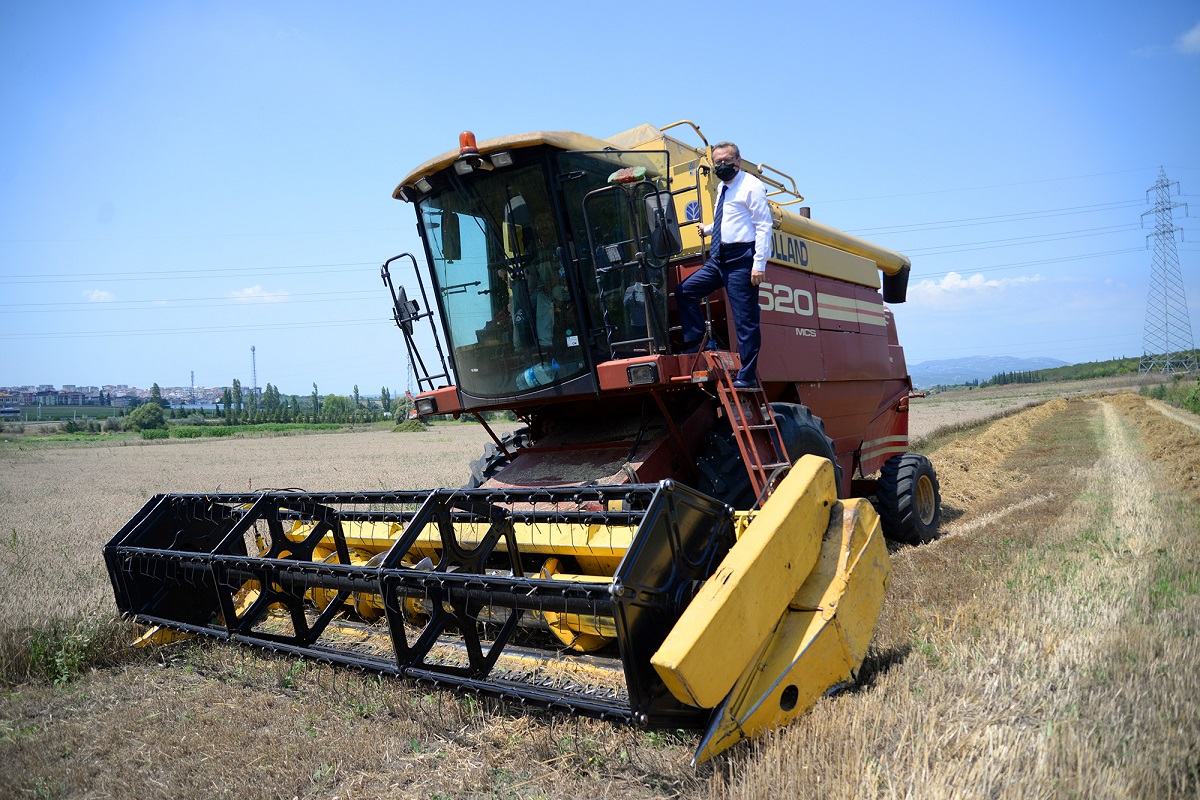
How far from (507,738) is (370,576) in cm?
97

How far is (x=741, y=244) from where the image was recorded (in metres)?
4.73

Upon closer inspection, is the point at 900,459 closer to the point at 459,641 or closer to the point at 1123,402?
the point at 459,641

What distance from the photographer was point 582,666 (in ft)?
11.9

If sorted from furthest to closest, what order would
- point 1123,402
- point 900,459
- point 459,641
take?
1. point 1123,402
2. point 900,459
3. point 459,641

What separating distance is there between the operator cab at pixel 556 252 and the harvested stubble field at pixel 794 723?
2.08m

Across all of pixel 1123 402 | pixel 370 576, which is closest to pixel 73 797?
pixel 370 576

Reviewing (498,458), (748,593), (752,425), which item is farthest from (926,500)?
(748,593)

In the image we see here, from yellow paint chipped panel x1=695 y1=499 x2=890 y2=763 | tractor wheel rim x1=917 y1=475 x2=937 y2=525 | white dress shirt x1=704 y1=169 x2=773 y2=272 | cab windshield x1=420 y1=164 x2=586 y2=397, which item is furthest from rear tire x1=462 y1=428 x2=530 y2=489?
tractor wheel rim x1=917 y1=475 x2=937 y2=525

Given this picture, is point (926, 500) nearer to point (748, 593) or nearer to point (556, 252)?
point (556, 252)

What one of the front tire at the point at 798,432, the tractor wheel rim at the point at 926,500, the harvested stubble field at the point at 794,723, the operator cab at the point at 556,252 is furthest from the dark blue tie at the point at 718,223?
the tractor wheel rim at the point at 926,500

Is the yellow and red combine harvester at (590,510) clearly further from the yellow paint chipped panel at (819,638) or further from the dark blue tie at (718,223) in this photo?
the dark blue tie at (718,223)

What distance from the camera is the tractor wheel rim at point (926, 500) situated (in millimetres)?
7555

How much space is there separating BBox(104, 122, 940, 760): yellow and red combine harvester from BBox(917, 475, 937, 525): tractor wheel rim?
1.61 feet

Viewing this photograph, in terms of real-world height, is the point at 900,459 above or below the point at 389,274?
below
